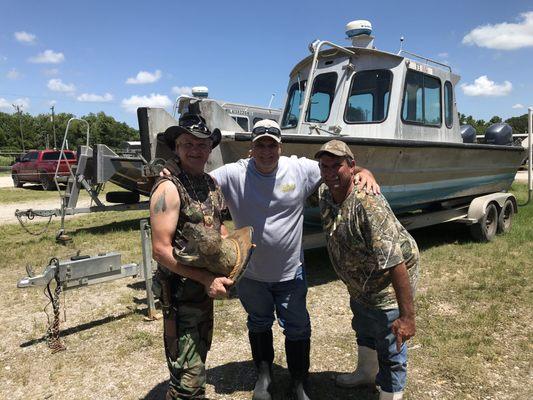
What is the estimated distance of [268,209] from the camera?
274cm

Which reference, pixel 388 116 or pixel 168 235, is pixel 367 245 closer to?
pixel 168 235

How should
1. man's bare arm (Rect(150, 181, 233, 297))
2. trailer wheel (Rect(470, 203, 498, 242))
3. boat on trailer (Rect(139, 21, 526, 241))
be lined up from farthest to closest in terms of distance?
trailer wheel (Rect(470, 203, 498, 242)), boat on trailer (Rect(139, 21, 526, 241)), man's bare arm (Rect(150, 181, 233, 297))

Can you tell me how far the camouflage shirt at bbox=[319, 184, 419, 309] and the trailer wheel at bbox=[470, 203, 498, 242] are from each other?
510 cm

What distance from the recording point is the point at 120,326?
4.12m

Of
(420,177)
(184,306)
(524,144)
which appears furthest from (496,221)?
(184,306)

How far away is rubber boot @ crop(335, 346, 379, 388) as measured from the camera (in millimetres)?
2984

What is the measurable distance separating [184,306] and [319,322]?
88.0 inches

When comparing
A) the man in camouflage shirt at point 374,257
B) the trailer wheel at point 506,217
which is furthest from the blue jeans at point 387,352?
the trailer wheel at point 506,217

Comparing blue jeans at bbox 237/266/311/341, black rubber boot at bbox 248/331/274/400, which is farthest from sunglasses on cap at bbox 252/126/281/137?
black rubber boot at bbox 248/331/274/400

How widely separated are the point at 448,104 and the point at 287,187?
5.53 meters

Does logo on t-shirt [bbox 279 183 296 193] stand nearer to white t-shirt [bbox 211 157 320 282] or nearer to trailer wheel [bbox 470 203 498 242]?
white t-shirt [bbox 211 157 320 282]

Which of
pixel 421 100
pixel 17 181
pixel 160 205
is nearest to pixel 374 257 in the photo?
pixel 160 205

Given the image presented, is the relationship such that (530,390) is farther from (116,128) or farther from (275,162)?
(116,128)

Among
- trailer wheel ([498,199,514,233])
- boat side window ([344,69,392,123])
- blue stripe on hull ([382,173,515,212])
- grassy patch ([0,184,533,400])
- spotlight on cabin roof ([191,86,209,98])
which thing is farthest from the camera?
spotlight on cabin roof ([191,86,209,98])
